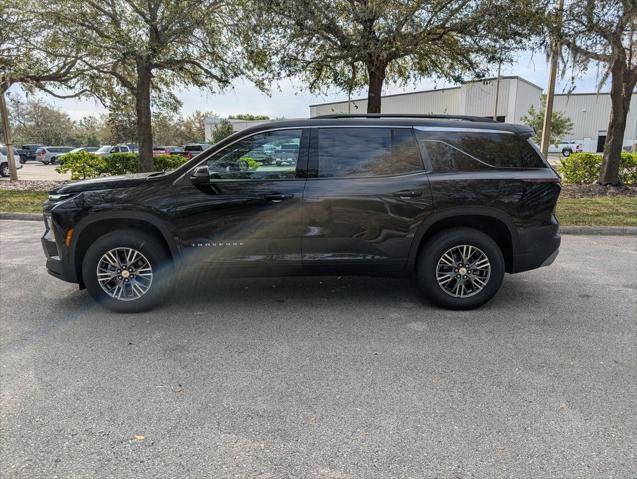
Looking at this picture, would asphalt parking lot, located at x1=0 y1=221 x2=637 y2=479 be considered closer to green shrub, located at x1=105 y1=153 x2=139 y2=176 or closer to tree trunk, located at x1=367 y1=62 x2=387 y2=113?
tree trunk, located at x1=367 y1=62 x2=387 y2=113

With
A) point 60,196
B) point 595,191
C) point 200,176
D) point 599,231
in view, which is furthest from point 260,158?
point 595,191

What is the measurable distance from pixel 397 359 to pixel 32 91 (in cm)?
1945

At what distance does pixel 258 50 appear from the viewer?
12.4 meters

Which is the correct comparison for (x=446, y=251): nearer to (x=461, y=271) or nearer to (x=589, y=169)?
(x=461, y=271)

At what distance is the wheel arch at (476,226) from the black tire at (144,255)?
2.45 m

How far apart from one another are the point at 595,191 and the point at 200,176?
1315 centimetres

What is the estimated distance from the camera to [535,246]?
4676 mm

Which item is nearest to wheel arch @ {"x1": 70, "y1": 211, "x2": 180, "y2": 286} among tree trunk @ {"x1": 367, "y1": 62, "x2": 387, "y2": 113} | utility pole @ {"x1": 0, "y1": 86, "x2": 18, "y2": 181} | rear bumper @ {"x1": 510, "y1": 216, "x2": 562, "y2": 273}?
rear bumper @ {"x1": 510, "y1": 216, "x2": 562, "y2": 273}

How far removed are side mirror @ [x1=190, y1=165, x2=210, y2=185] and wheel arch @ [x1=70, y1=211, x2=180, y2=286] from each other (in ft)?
1.73

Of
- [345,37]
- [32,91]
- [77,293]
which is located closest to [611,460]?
[77,293]

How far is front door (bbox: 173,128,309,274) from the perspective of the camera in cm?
442

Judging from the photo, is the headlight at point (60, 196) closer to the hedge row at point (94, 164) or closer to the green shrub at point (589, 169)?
the hedge row at point (94, 164)

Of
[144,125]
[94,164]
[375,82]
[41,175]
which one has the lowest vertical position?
[41,175]

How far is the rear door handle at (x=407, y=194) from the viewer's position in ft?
14.7
